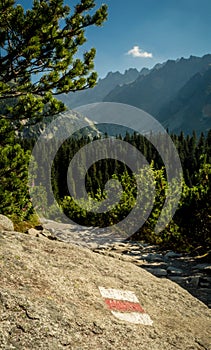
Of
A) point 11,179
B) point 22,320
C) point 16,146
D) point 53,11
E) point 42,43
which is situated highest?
point 53,11

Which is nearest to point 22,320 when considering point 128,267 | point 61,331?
point 61,331

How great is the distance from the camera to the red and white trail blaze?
154 inches

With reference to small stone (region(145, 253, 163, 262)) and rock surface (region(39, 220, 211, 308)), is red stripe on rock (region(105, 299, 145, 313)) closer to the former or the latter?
rock surface (region(39, 220, 211, 308))

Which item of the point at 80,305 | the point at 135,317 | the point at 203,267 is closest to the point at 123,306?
the point at 135,317

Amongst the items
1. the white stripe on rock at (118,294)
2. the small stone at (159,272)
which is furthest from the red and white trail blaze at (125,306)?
the small stone at (159,272)

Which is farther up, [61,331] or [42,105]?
[42,105]

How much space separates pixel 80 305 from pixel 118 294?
3.01 feet

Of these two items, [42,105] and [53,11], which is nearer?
[53,11]

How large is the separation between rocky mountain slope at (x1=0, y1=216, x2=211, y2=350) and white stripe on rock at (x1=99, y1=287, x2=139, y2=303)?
2 centimetres

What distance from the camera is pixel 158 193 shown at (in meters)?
16.3

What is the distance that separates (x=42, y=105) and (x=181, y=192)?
807cm

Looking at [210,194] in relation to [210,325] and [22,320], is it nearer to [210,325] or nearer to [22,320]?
[210,325]

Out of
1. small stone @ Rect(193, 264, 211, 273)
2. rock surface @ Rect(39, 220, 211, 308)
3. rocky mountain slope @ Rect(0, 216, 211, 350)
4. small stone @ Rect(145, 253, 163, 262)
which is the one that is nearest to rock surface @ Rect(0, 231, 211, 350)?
rocky mountain slope @ Rect(0, 216, 211, 350)

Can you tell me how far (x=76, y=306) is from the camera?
3.81 meters
